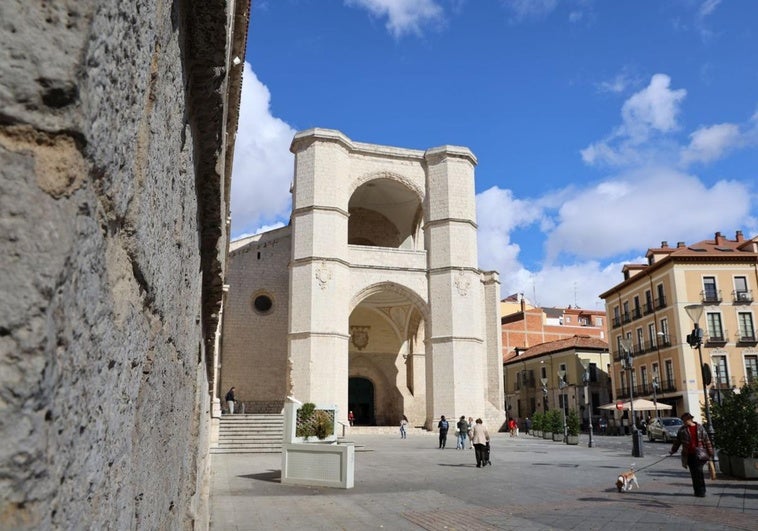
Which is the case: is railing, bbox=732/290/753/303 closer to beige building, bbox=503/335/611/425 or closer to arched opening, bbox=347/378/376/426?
beige building, bbox=503/335/611/425

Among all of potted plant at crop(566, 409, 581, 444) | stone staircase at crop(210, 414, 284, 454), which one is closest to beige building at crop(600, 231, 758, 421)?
potted plant at crop(566, 409, 581, 444)

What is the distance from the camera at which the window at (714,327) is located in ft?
128

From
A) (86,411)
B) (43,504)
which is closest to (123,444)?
(86,411)

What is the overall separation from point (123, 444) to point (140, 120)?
0.51 m

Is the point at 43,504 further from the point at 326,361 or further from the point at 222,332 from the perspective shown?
the point at 222,332

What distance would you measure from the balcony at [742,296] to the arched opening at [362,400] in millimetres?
23706

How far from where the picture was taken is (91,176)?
74cm

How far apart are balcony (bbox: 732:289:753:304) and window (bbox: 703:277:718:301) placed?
3.83ft

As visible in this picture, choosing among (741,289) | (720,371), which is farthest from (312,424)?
(741,289)

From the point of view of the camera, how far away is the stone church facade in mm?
27766

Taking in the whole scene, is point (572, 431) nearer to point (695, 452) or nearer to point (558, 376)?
point (695, 452)

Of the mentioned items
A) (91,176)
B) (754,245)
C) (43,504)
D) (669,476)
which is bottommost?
(669,476)

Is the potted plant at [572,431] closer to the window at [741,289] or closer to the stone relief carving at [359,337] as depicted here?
the stone relief carving at [359,337]

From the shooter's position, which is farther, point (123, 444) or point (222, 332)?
point (222, 332)
